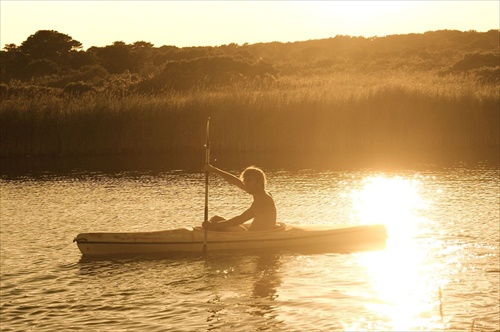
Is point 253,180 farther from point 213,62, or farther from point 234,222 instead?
point 213,62

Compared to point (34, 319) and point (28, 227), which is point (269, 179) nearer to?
point (28, 227)

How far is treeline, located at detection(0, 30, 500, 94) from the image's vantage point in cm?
4831

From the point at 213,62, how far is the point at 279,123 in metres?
22.7

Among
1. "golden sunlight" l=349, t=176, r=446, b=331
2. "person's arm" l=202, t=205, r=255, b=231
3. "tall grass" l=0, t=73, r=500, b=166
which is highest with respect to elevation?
"tall grass" l=0, t=73, r=500, b=166

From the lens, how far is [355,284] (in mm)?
11547

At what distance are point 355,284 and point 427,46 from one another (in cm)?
6918

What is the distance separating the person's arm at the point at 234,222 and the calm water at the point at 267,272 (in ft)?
1.62

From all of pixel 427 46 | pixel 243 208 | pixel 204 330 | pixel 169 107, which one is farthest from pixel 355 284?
pixel 427 46

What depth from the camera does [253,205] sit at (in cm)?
1392

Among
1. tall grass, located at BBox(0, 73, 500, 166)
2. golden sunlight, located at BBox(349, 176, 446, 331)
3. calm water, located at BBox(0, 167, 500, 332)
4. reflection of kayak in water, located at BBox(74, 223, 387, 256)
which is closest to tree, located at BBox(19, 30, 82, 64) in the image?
tall grass, located at BBox(0, 73, 500, 166)

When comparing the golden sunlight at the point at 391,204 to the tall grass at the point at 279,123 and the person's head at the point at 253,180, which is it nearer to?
the person's head at the point at 253,180

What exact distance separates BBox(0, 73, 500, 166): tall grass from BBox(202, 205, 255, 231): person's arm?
1375 cm

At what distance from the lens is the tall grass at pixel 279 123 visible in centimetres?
2797

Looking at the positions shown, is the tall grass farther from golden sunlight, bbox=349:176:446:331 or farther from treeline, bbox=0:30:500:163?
golden sunlight, bbox=349:176:446:331
